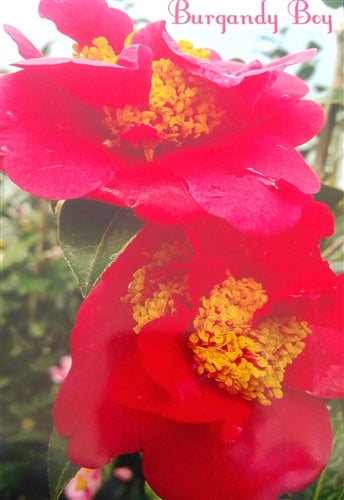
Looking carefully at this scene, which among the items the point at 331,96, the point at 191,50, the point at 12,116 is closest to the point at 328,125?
the point at 331,96

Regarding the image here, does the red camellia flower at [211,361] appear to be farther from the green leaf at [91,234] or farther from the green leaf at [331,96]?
the green leaf at [331,96]

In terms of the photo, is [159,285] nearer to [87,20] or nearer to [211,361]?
[211,361]

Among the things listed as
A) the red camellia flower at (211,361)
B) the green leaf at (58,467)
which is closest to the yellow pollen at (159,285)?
the red camellia flower at (211,361)

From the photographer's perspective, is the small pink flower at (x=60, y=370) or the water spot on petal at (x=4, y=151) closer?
the water spot on petal at (x=4, y=151)

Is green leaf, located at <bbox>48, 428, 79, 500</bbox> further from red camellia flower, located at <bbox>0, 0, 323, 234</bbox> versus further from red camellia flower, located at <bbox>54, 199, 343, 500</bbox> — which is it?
red camellia flower, located at <bbox>0, 0, 323, 234</bbox>

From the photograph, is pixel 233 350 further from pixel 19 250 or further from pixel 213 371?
pixel 19 250

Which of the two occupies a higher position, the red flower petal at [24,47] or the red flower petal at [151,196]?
the red flower petal at [24,47]

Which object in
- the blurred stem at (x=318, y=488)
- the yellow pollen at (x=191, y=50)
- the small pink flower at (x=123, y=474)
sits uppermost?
the yellow pollen at (x=191, y=50)

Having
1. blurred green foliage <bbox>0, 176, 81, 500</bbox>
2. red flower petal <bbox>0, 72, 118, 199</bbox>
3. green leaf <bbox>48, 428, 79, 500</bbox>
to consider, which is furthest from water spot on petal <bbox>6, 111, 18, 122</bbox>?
green leaf <bbox>48, 428, 79, 500</bbox>
